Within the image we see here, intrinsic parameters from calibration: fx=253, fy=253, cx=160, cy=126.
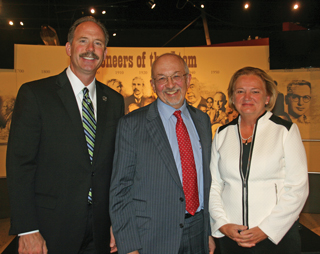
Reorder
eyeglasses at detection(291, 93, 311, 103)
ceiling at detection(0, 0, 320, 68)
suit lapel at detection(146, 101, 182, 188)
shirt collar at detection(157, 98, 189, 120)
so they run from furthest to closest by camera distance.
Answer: ceiling at detection(0, 0, 320, 68) → eyeglasses at detection(291, 93, 311, 103) → shirt collar at detection(157, 98, 189, 120) → suit lapel at detection(146, 101, 182, 188)

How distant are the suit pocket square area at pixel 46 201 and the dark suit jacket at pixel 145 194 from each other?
16.6 inches

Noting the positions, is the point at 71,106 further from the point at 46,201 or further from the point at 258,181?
the point at 258,181

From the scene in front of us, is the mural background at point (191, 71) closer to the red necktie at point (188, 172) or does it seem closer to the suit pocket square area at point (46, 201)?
the red necktie at point (188, 172)

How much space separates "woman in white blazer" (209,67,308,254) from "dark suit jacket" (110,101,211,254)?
40 centimetres

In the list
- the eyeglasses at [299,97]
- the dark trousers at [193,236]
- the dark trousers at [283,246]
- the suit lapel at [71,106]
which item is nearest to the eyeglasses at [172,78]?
the suit lapel at [71,106]

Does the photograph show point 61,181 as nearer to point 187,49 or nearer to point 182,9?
point 187,49

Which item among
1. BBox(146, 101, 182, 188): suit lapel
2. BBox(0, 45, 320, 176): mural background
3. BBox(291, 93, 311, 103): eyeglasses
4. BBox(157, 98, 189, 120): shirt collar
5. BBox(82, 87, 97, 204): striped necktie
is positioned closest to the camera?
BBox(146, 101, 182, 188): suit lapel

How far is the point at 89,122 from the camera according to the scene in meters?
2.01

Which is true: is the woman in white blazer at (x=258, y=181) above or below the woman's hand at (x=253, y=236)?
above

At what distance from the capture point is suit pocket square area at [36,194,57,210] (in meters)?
1.83

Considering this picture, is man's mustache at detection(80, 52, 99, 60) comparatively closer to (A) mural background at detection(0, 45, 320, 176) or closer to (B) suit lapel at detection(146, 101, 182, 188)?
(B) suit lapel at detection(146, 101, 182, 188)

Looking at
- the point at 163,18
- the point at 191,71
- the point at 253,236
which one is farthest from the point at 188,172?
the point at 163,18

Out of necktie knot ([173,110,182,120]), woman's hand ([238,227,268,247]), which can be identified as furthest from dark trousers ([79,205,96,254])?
woman's hand ([238,227,268,247])

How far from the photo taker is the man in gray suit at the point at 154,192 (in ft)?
5.97
